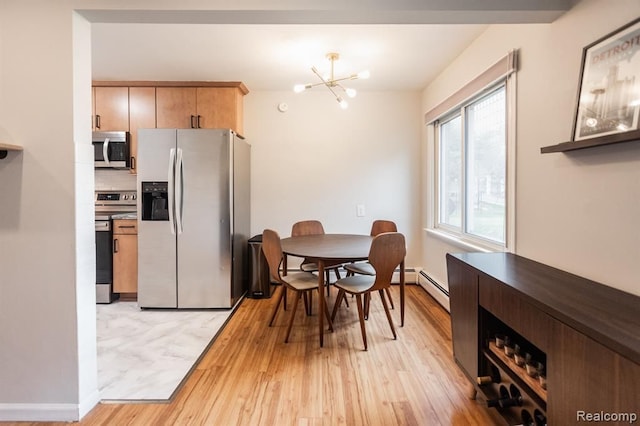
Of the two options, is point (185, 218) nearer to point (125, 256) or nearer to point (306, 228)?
point (125, 256)

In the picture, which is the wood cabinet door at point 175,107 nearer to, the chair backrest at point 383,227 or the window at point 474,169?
the chair backrest at point 383,227

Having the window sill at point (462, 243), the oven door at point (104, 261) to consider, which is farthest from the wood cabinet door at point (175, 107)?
the window sill at point (462, 243)

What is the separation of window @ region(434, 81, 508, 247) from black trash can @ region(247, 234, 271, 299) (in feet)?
6.64

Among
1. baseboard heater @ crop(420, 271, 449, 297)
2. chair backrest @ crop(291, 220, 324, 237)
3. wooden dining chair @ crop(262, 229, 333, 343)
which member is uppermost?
chair backrest @ crop(291, 220, 324, 237)

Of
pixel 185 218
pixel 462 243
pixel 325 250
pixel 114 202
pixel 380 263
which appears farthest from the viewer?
pixel 114 202

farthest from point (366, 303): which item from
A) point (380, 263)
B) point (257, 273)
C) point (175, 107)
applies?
point (175, 107)

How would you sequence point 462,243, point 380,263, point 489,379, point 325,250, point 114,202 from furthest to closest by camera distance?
point 114,202, point 462,243, point 325,250, point 380,263, point 489,379

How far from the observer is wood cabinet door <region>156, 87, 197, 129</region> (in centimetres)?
359

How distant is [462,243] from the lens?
9.45 ft

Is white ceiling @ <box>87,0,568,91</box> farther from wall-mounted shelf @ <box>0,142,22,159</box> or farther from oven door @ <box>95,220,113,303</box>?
oven door @ <box>95,220,113,303</box>

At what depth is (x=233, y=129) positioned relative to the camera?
11.8 ft

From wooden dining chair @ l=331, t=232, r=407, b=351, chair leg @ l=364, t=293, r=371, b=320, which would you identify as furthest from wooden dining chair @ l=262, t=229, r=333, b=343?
chair leg @ l=364, t=293, r=371, b=320

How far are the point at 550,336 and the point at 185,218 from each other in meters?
2.96

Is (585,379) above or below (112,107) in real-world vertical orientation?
below
